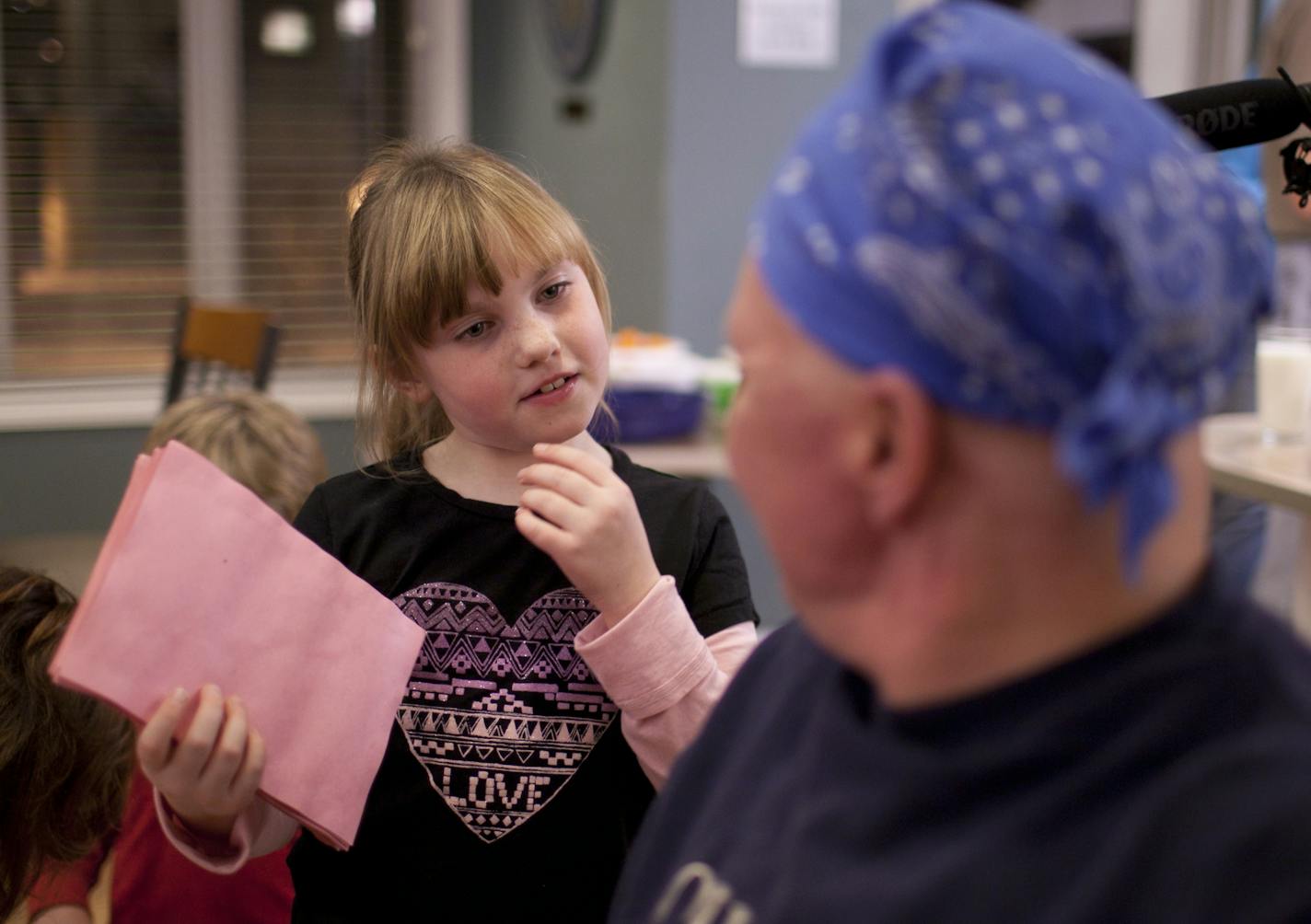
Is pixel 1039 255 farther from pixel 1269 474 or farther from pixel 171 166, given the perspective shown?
pixel 171 166

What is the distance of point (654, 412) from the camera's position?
279 cm

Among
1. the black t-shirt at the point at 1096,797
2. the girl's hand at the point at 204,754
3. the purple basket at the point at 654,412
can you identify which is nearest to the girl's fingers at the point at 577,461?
the girl's hand at the point at 204,754

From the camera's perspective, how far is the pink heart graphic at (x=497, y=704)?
1.00 meters

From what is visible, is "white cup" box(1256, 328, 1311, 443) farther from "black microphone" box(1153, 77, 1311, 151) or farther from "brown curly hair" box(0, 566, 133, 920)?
"brown curly hair" box(0, 566, 133, 920)

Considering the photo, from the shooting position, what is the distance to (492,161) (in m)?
1.09

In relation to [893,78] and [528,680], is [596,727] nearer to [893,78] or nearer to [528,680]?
[528,680]

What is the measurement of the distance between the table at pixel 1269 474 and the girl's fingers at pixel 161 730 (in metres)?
1.08

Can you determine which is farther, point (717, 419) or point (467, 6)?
point (467, 6)

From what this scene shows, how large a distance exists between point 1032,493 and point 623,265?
3.34 metres

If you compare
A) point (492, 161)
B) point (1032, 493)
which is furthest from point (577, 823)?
point (1032, 493)

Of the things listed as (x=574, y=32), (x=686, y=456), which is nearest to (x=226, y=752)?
(x=686, y=456)

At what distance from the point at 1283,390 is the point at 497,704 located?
1.33m

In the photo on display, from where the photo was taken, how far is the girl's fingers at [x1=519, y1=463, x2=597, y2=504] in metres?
0.90

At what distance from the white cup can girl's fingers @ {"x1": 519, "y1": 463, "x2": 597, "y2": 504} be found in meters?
1.28
